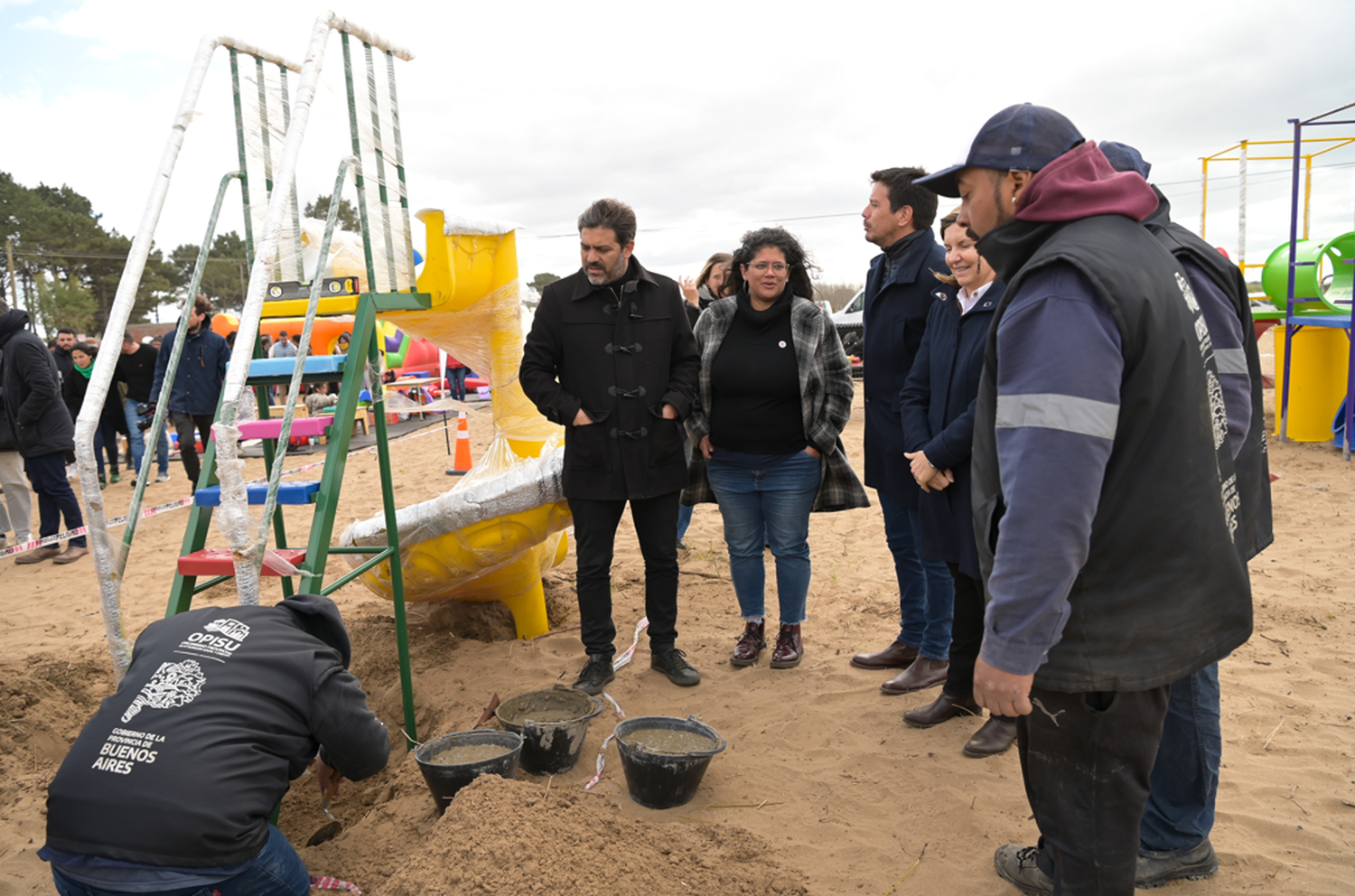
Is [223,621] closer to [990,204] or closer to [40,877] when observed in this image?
[40,877]

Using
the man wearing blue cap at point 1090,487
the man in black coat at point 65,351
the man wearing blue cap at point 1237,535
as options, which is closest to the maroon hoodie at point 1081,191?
the man wearing blue cap at point 1090,487

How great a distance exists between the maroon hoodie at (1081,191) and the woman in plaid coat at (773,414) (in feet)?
6.63

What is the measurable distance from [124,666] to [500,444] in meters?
1.94

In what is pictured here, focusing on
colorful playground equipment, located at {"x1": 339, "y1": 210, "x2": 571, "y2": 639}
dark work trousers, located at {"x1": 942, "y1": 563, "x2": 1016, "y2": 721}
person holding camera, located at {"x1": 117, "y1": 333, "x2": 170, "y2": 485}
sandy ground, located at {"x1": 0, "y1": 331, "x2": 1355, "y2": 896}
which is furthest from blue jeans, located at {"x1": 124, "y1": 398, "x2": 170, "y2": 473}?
dark work trousers, located at {"x1": 942, "y1": 563, "x2": 1016, "y2": 721}

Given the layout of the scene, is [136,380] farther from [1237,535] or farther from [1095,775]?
[1237,535]

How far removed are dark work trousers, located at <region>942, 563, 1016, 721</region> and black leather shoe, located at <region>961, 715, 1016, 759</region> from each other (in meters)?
0.04

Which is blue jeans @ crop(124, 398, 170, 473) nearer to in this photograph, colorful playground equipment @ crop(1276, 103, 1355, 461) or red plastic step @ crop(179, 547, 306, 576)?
red plastic step @ crop(179, 547, 306, 576)

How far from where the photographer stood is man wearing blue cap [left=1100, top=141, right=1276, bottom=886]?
2.02 metres

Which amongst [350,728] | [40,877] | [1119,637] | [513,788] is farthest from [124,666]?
[1119,637]

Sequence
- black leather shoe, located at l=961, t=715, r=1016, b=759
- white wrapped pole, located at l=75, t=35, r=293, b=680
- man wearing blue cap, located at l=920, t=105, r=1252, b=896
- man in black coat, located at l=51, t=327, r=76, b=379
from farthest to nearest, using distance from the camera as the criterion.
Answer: man in black coat, located at l=51, t=327, r=76, b=379, black leather shoe, located at l=961, t=715, r=1016, b=759, white wrapped pole, located at l=75, t=35, r=293, b=680, man wearing blue cap, located at l=920, t=105, r=1252, b=896

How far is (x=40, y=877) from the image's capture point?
111 inches

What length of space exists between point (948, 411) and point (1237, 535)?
131 centimetres

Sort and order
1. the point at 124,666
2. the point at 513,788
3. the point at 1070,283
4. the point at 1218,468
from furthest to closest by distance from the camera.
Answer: the point at 124,666 < the point at 513,788 < the point at 1218,468 < the point at 1070,283

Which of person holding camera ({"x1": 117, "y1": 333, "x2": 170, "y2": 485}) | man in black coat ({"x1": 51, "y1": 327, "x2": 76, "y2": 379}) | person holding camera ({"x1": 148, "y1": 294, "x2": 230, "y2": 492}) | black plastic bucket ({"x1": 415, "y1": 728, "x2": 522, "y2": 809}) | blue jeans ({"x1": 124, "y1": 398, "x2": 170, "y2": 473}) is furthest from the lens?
blue jeans ({"x1": 124, "y1": 398, "x2": 170, "y2": 473})
